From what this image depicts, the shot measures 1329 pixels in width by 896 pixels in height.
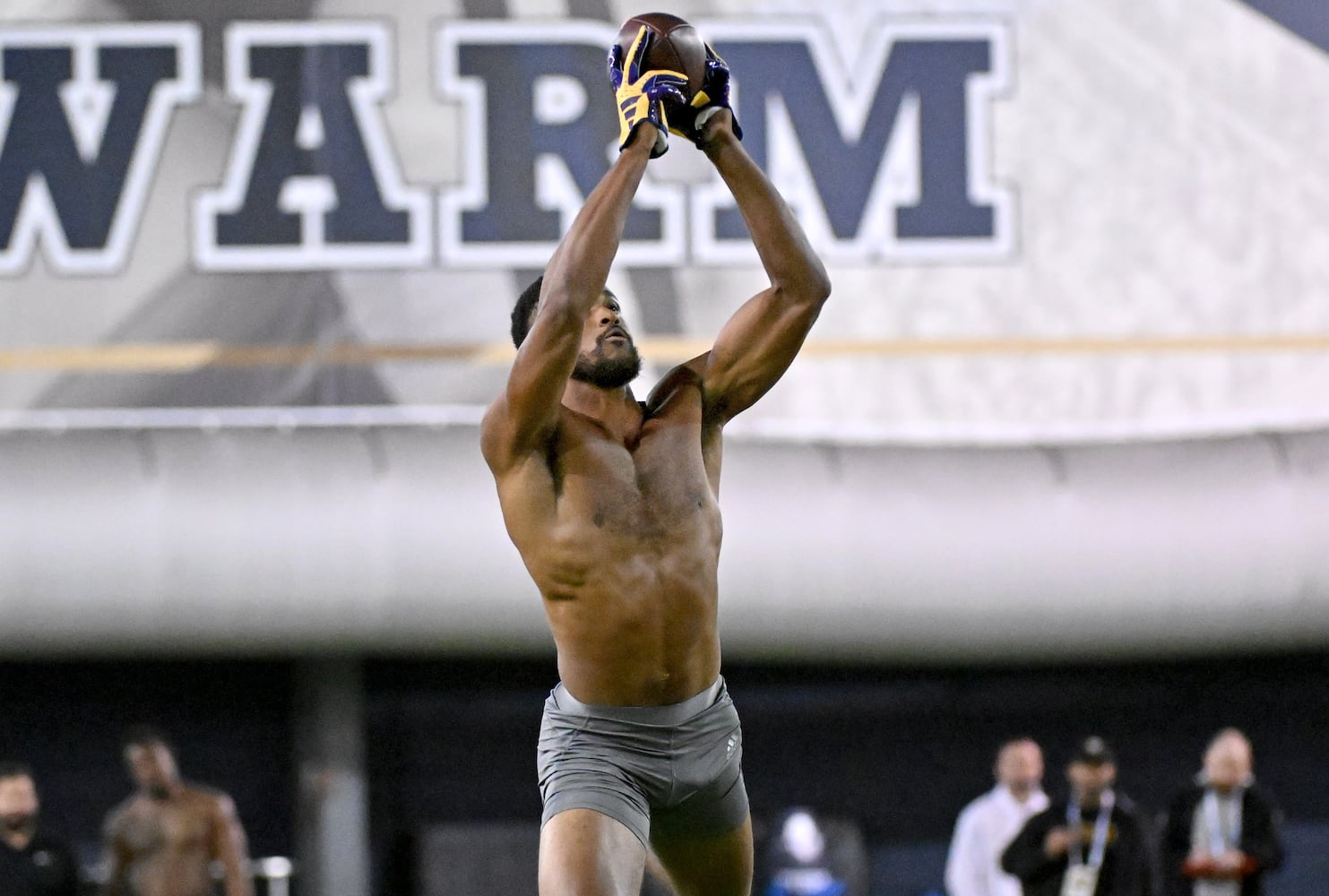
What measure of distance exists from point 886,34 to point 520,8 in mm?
1626

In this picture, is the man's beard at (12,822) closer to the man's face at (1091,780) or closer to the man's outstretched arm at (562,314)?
the man's face at (1091,780)

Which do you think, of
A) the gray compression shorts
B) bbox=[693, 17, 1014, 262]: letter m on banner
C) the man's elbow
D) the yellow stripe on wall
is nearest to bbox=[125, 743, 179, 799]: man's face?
the yellow stripe on wall

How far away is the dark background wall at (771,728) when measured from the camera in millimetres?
8812

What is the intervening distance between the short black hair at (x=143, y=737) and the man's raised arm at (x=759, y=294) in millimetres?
4908

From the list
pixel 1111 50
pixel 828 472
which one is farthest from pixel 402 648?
pixel 1111 50

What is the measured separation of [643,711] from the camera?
3.44 metres

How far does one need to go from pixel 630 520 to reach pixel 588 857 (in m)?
0.62

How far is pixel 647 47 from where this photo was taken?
3.41 meters

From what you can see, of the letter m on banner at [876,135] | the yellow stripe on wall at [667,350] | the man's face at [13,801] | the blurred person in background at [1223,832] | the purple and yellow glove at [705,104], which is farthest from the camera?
the letter m on banner at [876,135]

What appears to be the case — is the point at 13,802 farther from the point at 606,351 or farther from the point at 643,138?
the point at 643,138

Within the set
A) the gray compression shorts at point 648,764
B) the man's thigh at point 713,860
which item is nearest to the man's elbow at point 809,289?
the gray compression shorts at point 648,764

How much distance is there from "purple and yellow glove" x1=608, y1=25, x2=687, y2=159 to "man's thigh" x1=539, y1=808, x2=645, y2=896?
1230 millimetres

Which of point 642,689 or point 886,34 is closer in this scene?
point 642,689

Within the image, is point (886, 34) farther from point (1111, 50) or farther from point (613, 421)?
point (613, 421)
